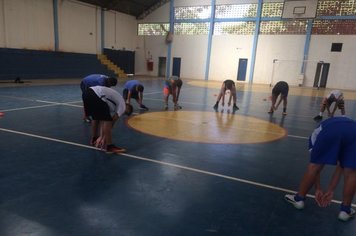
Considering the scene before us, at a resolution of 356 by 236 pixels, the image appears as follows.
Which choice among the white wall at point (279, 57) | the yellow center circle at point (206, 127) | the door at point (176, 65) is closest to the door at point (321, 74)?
the white wall at point (279, 57)

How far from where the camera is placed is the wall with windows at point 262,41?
2141cm

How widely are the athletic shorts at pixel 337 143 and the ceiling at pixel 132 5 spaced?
23946 millimetres

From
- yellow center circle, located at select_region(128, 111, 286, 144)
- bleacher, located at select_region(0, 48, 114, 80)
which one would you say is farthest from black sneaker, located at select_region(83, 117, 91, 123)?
bleacher, located at select_region(0, 48, 114, 80)

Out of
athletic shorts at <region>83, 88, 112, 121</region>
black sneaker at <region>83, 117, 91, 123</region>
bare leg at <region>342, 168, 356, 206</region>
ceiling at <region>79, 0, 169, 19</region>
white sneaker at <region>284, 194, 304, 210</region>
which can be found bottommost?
black sneaker at <region>83, 117, 91, 123</region>

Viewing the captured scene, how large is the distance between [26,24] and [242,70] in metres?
17.4

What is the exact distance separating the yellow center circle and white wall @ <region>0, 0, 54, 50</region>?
1470 cm

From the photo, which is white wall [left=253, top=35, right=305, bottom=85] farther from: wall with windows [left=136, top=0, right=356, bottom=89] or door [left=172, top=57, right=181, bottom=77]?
door [left=172, top=57, right=181, bottom=77]

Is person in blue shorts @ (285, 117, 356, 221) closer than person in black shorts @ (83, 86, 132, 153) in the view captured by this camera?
Yes

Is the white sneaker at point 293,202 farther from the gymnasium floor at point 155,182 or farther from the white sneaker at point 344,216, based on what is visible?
the white sneaker at point 344,216

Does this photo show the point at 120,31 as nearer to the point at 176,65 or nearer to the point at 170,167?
the point at 176,65

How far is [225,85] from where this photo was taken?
397 inches

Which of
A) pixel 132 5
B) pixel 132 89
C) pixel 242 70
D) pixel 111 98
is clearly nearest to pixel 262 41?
pixel 242 70

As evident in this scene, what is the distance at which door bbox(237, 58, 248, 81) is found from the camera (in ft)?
82.3

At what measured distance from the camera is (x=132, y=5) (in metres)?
26.7
